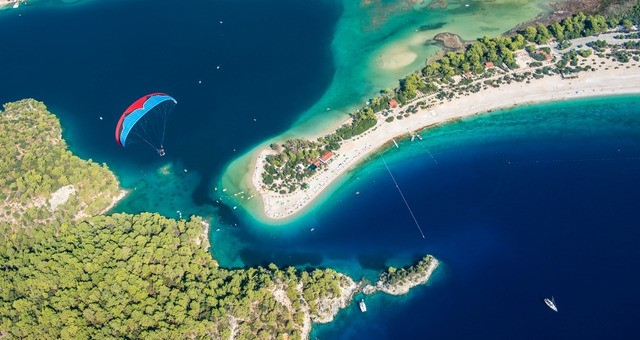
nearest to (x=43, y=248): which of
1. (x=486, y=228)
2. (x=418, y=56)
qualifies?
(x=486, y=228)

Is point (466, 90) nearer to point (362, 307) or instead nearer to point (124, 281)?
point (362, 307)

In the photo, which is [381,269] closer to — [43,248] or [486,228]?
[486,228]

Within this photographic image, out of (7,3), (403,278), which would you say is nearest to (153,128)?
(403,278)

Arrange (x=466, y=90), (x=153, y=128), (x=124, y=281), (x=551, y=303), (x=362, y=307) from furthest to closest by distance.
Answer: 1. (x=153, y=128)
2. (x=466, y=90)
3. (x=362, y=307)
4. (x=124, y=281)
5. (x=551, y=303)

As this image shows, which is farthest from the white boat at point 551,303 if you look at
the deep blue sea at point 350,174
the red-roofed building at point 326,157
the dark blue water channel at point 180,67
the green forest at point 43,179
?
the green forest at point 43,179

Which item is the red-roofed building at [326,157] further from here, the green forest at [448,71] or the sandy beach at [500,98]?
the green forest at [448,71]

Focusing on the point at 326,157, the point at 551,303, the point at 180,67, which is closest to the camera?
the point at 551,303
